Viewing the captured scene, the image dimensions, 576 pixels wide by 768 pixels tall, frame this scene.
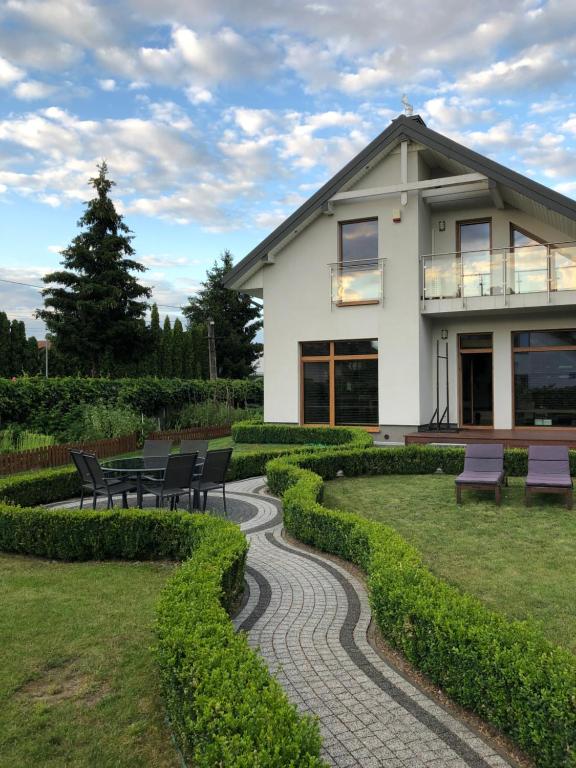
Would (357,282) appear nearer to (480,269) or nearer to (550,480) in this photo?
(480,269)

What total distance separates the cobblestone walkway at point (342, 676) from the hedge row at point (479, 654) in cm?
18

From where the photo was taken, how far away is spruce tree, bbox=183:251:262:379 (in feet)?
143

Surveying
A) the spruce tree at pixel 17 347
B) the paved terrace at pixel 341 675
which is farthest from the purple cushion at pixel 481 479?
the spruce tree at pixel 17 347

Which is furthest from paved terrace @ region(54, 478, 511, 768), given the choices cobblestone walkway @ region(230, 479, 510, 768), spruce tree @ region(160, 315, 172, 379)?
spruce tree @ region(160, 315, 172, 379)

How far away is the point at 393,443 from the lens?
16.2 metres

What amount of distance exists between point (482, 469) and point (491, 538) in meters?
3.18

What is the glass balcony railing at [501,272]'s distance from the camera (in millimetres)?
14883

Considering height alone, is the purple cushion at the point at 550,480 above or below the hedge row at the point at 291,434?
below

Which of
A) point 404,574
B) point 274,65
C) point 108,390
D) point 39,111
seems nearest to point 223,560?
point 404,574

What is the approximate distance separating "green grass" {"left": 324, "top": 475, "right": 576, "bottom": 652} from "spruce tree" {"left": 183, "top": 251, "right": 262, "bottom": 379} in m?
33.3

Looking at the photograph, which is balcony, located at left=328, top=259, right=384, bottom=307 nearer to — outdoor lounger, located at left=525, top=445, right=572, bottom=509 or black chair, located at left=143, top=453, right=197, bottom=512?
outdoor lounger, located at left=525, top=445, right=572, bottom=509

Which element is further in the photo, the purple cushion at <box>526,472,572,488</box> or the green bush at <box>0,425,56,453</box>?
the green bush at <box>0,425,56,453</box>

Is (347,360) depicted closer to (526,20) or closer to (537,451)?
(537,451)

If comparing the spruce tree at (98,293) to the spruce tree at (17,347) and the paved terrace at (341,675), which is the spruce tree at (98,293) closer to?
the spruce tree at (17,347)
